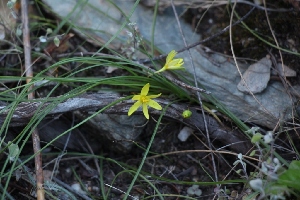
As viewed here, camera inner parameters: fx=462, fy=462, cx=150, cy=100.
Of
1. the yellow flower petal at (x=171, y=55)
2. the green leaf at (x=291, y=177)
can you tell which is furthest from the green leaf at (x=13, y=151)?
the green leaf at (x=291, y=177)

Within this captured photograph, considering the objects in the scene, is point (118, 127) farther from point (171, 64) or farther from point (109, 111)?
point (171, 64)

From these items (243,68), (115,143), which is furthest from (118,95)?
(243,68)

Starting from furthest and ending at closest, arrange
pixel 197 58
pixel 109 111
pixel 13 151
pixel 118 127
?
pixel 197 58 < pixel 118 127 < pixel 109 111 < pixel 13 151

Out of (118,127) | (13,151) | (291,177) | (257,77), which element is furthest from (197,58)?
(13,151)

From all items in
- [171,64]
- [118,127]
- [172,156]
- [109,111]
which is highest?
[171,64]

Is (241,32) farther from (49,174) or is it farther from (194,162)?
(49,174)

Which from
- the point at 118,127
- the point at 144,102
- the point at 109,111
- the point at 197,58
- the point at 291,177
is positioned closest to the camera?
the point at 291,177

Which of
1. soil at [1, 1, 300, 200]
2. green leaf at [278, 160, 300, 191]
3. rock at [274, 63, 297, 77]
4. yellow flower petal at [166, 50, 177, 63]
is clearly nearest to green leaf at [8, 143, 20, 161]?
soil at [1, 1, 300, 200]

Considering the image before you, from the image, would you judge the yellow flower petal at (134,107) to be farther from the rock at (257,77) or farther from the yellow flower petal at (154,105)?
the rock at (257,77)

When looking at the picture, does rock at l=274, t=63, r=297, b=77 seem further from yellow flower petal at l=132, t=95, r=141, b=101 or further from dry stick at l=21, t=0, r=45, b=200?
dry stick at l=21, t=0, r=45, b=200
